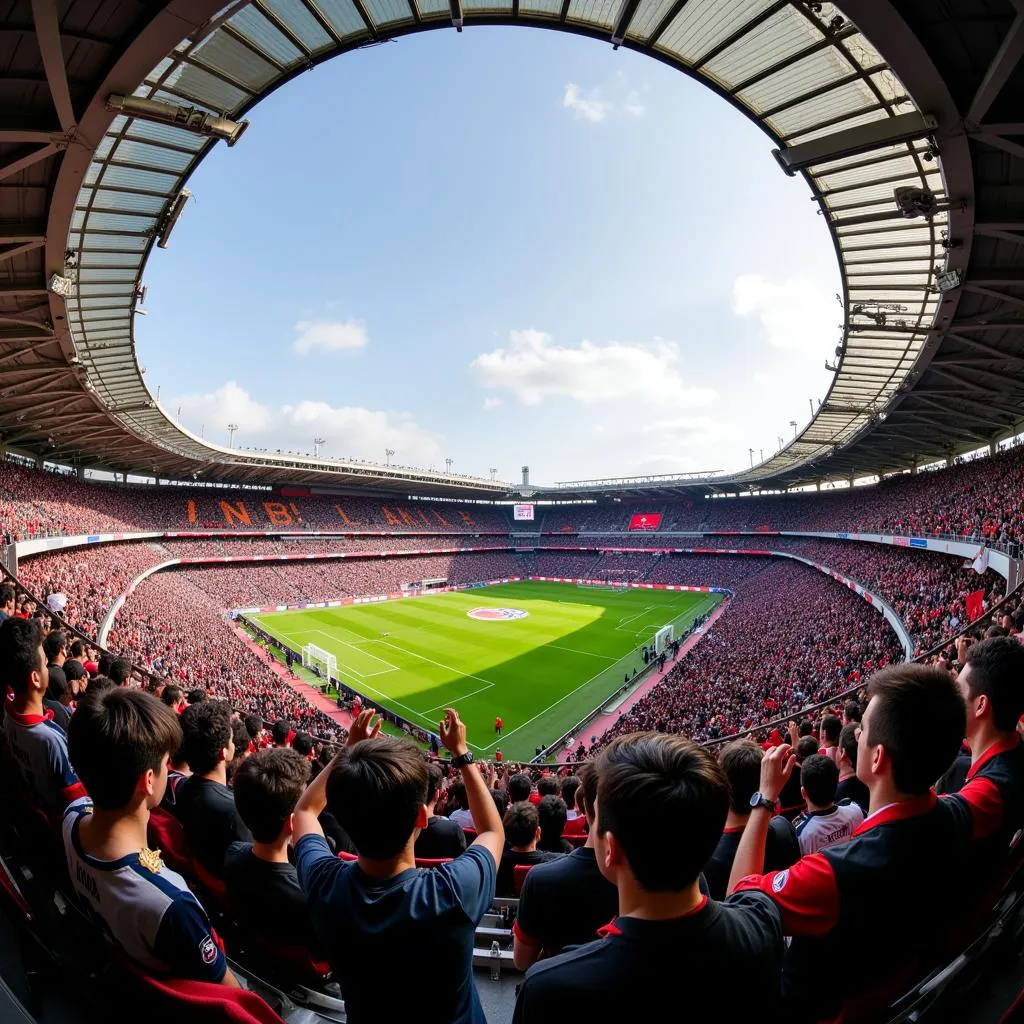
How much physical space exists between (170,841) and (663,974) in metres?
3.57

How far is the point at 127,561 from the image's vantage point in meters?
34.3

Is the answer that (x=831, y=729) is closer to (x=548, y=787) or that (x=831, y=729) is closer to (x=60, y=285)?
(x=548, y=787)

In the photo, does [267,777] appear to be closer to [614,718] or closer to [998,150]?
[998,150]

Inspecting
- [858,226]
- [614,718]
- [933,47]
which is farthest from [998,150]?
[614,718]

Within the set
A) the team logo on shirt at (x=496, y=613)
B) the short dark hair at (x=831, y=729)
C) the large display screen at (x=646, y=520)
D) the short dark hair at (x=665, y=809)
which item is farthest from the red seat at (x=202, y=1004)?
the large display screen at (x=646, y=520)

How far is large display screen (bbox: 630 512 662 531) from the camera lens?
2721 inches

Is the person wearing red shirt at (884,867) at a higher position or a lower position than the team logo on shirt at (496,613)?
higher

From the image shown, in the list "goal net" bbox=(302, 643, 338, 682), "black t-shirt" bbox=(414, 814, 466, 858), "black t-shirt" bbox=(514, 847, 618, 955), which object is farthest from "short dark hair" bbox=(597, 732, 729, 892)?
"goal net" bbox=(302, 643, 338, 682)

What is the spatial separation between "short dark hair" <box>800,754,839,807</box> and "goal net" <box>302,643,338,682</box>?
1040 inches

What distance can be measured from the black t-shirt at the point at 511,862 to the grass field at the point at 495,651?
1691 cm

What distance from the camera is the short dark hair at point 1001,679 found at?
10.00ft

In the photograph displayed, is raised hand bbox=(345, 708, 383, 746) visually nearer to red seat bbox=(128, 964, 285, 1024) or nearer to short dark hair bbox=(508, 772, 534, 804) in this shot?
red seat bbox=(128, 964, 285, 1024)

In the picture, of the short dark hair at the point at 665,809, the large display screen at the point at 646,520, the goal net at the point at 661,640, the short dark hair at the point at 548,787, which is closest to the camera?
the short dark hair at the point at 665,809

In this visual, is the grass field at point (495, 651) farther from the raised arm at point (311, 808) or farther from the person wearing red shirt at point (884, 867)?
the person wearing red shirt at point (884, 867)
